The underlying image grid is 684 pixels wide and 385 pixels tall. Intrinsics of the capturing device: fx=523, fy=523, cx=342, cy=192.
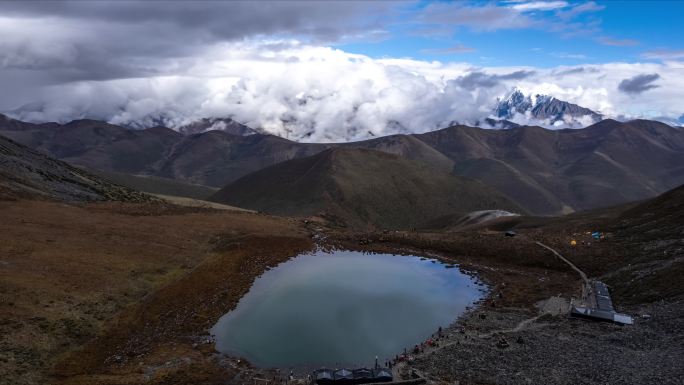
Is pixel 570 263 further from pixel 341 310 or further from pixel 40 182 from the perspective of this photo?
pixel 40 182

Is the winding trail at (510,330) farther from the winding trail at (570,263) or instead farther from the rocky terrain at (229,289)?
the rocky terrain at (229,289)

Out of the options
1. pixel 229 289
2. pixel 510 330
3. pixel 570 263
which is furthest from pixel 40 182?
pixel 570 263

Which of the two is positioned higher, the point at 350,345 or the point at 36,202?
the point at 36,202

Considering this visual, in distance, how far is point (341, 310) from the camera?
63594mm

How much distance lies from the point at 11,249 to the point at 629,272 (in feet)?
258

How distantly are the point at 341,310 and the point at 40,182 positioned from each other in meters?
83.4

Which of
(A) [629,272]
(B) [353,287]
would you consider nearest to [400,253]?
(B) [353,287]

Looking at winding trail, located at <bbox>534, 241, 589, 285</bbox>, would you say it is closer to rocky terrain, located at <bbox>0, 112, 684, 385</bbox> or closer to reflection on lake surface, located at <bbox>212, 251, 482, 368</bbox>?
rocky terrain, located at <bbox>0, 112, 684, 385</bbox>

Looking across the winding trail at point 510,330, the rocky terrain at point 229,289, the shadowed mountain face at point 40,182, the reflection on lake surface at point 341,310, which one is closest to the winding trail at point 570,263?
the winding trail at point 510,330

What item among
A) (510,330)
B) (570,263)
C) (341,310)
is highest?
(570,263)

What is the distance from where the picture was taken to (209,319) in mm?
57688

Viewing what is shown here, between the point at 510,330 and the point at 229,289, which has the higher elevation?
the point at 229,289

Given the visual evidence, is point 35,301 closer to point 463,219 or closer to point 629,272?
point 629,272

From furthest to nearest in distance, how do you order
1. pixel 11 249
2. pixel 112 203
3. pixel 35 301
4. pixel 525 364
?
pixel 112 203 < pixel 11 249 < pixel 35 301 < pixel 525 364
